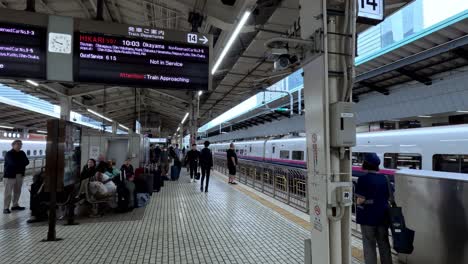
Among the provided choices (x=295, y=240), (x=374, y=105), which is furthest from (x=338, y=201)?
(x=374, y=105)

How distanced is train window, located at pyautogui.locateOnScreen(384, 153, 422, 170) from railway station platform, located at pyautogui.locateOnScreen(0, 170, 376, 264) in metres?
3.65

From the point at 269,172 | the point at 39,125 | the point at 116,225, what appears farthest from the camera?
the point at 39,125

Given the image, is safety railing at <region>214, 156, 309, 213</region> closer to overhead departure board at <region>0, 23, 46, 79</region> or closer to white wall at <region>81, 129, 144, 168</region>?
white wall at <region>81, 129, 144, 168</region>

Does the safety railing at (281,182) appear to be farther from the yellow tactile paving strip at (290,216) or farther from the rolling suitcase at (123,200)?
the rolling suitcase at (123,200)

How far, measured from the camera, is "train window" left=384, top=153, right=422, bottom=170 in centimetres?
824

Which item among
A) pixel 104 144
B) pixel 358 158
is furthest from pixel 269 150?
pixel 104 144

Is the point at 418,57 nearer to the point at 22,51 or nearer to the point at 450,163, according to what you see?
the point at 450,163

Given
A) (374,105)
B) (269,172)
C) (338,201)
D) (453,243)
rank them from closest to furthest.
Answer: (338,201) < (453,243) < (269,172) < (374,105)

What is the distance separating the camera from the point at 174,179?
1330 centimetres

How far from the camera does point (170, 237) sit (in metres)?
5.02

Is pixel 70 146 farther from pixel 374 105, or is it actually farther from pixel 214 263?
pixel 374 105

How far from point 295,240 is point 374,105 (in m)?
12.4

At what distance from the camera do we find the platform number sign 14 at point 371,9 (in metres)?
3.24

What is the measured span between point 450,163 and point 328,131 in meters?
6.04
